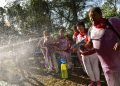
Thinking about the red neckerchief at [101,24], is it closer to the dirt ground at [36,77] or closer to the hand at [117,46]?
the hand at [117,46]

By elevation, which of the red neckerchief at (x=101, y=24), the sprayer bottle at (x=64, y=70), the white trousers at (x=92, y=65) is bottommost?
the sprayer bottle at (x=64, y=70)

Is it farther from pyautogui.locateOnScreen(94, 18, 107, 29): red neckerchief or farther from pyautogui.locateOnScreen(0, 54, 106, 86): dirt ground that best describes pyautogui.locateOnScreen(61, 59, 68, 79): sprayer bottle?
pyautogui.locateOnScreen(94, 18, 107, 29): red neckerchief

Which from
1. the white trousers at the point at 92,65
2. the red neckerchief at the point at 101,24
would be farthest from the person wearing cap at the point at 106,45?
the white trousers at the point at 92,65

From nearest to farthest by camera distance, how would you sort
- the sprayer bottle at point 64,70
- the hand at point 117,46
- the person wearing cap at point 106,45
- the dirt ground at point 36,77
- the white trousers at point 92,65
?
the hand at point 117,46
the person wearing cap at point 106,45
the white trousers at point 92,65
the dirt ground at point 36,77
the sprayer bottle at point 64,70

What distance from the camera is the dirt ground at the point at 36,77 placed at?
10.4 meters

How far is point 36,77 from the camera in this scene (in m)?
12.5

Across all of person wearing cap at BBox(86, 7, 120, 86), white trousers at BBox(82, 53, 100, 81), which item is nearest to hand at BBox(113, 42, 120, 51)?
person wearing cap at BBox(86, 7, 120, 86)

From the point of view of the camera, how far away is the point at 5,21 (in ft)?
191

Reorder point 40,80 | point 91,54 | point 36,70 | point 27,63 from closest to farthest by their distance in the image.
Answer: point 91,54 → point 40,80 → point 36,70 → point 27,63

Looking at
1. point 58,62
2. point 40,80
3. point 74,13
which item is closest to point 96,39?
point 40,80

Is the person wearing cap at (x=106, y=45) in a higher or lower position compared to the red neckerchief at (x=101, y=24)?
lower

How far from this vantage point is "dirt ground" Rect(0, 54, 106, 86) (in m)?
10.4

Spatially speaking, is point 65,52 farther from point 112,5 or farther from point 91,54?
point 112,5

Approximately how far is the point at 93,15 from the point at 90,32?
367 millimetres
